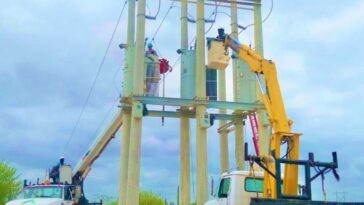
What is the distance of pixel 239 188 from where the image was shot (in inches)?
643

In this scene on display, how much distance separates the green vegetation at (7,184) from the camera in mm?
42531

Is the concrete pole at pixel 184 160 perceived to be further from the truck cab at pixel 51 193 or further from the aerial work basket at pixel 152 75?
the truck cab at pixel 51 193

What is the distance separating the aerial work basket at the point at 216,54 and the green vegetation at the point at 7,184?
22.1 metres

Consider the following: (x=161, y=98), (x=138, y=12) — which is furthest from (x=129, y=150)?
(x=138, y=12)

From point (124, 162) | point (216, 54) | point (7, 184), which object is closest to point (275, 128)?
point (216, 54)

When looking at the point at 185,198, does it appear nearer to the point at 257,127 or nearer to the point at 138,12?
the point at 257,127

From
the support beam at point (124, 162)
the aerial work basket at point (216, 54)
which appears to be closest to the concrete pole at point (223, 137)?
the aerial work basket at point (216, 54)

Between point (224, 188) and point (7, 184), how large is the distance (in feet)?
103

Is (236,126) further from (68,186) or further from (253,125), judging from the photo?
(68,186)

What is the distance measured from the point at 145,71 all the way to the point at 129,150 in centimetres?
497

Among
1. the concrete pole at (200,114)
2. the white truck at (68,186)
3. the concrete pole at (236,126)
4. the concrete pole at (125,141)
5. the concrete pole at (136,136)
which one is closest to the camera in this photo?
the white truck at (68,186)

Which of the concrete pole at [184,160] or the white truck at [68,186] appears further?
the concrete pole at [184,160]

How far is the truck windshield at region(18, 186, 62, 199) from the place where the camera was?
900 inches

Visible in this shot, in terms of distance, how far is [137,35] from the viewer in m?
29.8
